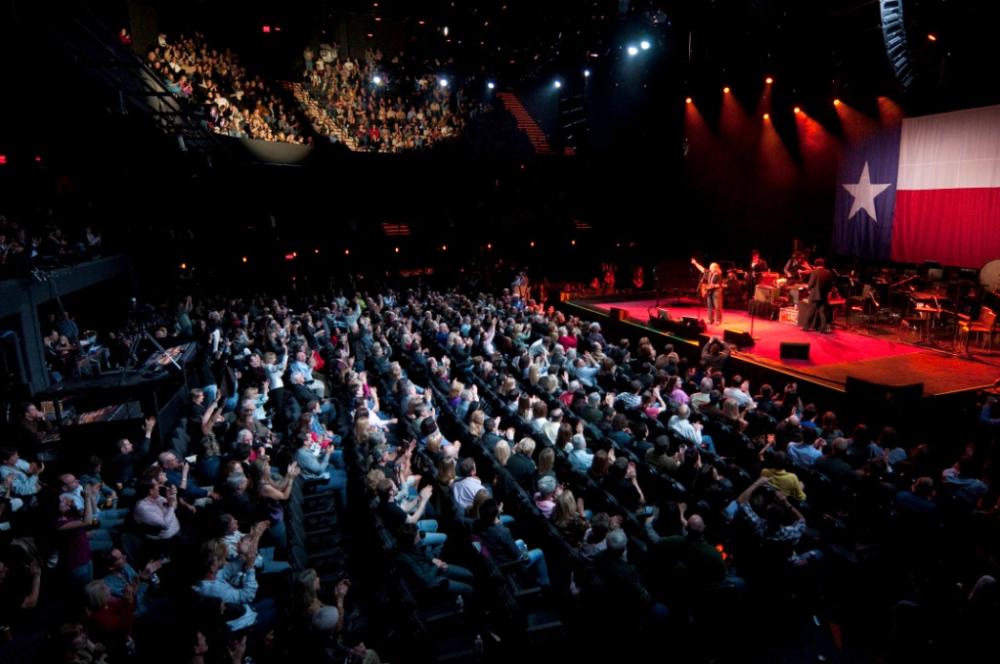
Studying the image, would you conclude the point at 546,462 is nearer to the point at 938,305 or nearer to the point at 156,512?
the point at 156,512

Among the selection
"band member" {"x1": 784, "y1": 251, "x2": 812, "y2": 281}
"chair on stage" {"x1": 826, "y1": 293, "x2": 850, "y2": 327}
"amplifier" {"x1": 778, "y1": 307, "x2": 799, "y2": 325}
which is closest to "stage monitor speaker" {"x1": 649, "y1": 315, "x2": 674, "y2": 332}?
"amplifier" {"x1": 778, "y1": 307, "x2": 799, "y2": 325}

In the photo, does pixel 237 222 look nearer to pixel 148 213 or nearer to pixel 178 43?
pixel 148 213

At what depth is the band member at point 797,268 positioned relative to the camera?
14.7 m

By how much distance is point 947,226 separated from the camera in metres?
13.5

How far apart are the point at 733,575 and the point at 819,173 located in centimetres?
1477

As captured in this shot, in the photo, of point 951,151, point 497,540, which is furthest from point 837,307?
point 497,540

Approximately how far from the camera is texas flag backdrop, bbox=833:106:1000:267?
12656 millimetres

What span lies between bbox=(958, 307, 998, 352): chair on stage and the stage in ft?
1.48

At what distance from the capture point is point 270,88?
18.5 metres

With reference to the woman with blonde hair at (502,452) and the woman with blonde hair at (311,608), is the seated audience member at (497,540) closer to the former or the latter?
the woman with blonde hair at (502,452)

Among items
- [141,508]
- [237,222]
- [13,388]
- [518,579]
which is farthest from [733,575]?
[237,222]

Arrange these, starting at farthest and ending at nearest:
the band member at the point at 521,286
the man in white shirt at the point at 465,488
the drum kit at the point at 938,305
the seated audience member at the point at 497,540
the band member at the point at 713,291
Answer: the band member at the point at 521,286, the band member at the point at 713,291, the drum kit at the point at 938,305, the man in white shirt at the point at 465,488, the seated audience member at the point at 497,540

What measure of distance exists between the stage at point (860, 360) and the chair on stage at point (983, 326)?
0.45 meters

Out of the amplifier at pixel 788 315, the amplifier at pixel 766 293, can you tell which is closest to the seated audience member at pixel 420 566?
the amplifier at pixel 788 315
